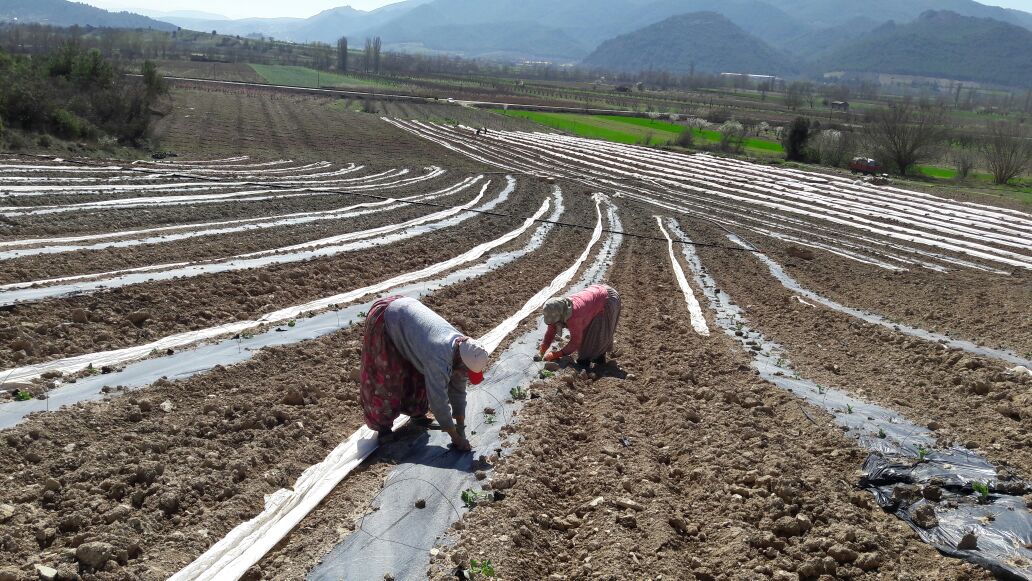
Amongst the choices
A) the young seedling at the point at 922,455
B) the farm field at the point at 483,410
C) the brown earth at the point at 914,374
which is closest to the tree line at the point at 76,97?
the farm field at the point at 483,410

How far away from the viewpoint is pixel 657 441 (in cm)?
634

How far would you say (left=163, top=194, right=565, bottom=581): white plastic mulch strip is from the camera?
412 centimetres

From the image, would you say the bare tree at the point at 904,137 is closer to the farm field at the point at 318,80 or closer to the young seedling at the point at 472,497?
the young seedling at the point at 472,497

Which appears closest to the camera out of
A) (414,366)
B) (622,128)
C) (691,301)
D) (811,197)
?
(414,366)

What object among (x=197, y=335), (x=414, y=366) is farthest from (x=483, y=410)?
(x=197, y=335)

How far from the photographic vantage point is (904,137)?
38875 millimetres

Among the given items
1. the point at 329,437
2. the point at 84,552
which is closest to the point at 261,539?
the point at 84,552

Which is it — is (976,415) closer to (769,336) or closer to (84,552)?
(769,336)

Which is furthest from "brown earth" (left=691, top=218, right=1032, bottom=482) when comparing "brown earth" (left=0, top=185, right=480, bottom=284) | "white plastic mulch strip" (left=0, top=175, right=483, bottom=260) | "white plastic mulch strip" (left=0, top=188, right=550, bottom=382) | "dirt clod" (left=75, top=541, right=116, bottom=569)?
"white plastic mulch strip" (left=0, top=175, right=483, bottom=260)

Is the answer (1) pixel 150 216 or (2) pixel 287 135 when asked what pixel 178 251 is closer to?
(1) pixel 150 216

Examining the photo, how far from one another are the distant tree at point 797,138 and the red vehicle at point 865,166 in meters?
4.17

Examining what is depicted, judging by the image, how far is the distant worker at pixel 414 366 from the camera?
531 cm

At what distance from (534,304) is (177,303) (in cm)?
504

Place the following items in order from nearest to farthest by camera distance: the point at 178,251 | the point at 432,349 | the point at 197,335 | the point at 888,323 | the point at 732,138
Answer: the point at 432,349
the point at 197,335
the point at 888,323
the point at 178,251
the point at 732,138
